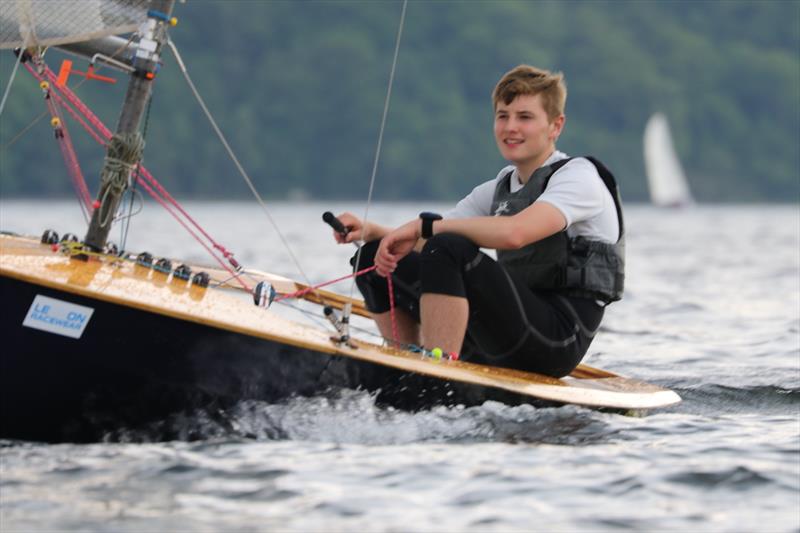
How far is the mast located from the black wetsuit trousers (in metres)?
0.92

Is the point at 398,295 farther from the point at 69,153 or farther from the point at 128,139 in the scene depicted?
the point at 69,153

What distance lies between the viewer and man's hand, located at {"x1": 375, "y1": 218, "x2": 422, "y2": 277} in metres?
4.77

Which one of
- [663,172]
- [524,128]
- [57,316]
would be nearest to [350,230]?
[524,128]

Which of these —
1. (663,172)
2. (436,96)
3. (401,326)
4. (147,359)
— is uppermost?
(436,96)

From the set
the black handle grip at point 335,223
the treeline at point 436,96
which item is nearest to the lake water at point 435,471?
the black handle grip at point 335,223

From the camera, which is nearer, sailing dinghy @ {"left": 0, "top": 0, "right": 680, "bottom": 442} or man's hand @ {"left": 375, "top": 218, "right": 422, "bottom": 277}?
sailing dinghy @ {"left": 0, "top": 0, "right": 680, "bottom": 442}

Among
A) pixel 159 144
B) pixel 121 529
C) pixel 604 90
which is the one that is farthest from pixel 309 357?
pixel 604 90

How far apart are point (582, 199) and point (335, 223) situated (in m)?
0.90

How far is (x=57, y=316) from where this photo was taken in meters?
4.23

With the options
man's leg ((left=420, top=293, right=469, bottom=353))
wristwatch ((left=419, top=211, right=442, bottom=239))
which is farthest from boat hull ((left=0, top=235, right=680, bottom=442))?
wristwatch ((left=419, top=211, right=442, bottom=239))

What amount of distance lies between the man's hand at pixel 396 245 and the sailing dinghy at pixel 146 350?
30 cm

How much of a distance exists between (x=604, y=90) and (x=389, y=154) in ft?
49.0

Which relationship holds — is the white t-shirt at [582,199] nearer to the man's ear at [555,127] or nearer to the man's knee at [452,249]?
the man's ear at [555,127]

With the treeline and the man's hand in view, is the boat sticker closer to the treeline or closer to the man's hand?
the man's hand
